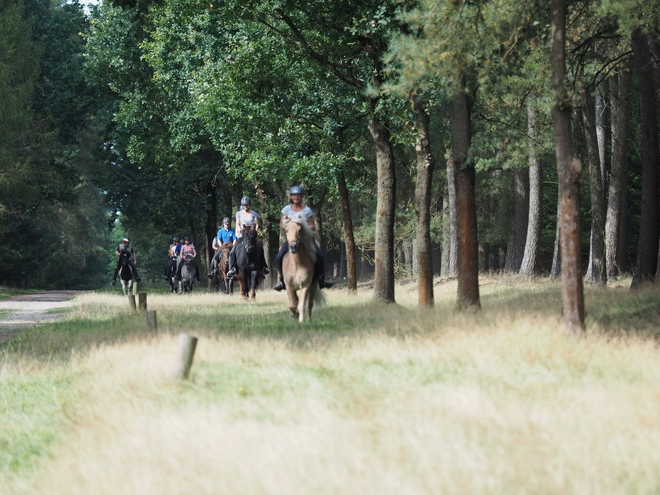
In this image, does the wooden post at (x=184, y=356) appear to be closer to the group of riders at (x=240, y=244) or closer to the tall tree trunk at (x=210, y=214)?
the group of riders at (x=240, y=244)

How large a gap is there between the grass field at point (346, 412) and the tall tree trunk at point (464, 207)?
8.79 ft

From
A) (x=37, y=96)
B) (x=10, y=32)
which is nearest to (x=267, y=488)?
(x=10, y=32)

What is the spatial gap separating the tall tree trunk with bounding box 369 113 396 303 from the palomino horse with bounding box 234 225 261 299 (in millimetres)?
3862

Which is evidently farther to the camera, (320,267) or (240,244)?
(240,244)

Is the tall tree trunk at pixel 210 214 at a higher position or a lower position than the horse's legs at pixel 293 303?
higher

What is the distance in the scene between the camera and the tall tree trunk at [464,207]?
17.7 meters

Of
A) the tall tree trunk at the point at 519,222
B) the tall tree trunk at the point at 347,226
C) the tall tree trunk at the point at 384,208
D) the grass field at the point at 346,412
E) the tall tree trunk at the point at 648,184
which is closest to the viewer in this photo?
the grass field at the point at 346,412

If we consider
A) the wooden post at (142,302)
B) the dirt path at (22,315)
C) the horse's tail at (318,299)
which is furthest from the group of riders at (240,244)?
the dirt path at (22,315)

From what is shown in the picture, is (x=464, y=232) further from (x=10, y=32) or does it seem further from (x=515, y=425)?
(x=10, y=32)

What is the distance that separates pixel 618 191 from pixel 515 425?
21852 millimetres

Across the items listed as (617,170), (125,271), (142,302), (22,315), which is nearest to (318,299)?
(142,302)

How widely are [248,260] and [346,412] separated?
18346 millimetres

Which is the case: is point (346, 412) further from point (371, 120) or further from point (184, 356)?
point (371, 120)

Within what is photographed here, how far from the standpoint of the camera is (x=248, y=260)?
2684 centimetres
